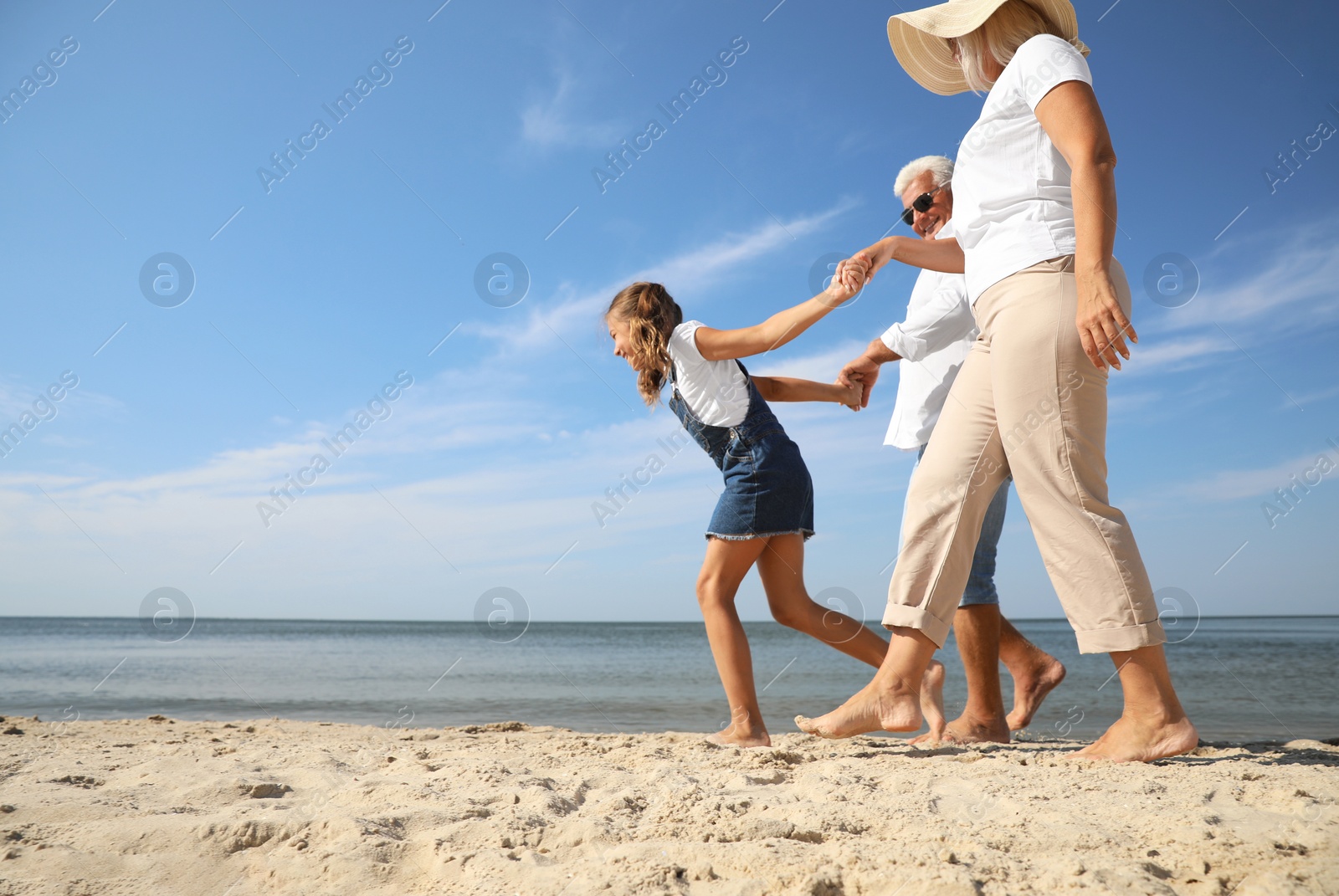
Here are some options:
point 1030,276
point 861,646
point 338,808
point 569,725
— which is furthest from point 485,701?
point 1030,276

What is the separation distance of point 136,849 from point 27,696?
22.0 feet

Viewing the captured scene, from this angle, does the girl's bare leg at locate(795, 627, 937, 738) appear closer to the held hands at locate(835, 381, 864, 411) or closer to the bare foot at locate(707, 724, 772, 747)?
the bare foot at locate(707, 724, 772, 747)

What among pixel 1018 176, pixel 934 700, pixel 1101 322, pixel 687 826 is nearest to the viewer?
pixel 687 826

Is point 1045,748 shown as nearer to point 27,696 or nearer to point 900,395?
point 900,395

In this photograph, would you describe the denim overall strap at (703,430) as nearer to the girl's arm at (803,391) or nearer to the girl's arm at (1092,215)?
the girl's arm at (803,391)

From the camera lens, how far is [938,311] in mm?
3182

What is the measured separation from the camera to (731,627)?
296cm

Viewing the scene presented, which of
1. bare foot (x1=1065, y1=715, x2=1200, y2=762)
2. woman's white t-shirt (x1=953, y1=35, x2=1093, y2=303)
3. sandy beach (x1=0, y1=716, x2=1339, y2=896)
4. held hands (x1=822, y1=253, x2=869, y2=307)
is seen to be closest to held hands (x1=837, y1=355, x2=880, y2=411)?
held hands (x1=822, y1=253, x2=869, y2=307)

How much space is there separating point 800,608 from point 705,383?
98cm

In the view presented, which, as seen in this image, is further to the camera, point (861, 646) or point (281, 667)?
A: point (281, 667)

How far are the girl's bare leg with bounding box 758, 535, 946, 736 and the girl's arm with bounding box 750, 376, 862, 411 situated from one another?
2.27 feet

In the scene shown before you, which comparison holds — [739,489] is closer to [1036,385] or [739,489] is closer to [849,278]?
[849,278]

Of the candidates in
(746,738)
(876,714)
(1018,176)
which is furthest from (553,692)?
(1018,176)

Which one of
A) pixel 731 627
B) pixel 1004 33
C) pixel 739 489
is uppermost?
pixel 1004 33
